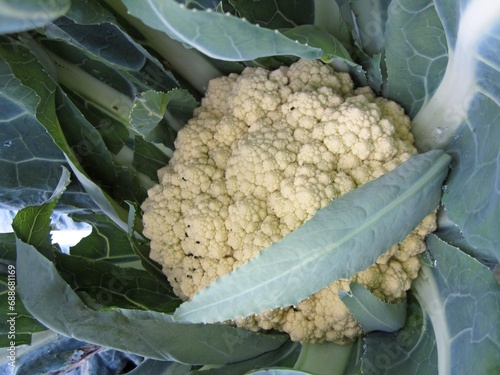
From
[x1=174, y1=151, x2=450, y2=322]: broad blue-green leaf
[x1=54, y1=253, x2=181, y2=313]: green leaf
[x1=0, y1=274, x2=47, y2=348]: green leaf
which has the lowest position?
[x1=0, y1=274, x2=47, y2=348]: green leaf

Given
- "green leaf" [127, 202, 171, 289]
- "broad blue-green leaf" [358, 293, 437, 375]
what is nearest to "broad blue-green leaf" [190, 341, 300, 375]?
"broad blue-green leaf" [358, 293, 437, 375]

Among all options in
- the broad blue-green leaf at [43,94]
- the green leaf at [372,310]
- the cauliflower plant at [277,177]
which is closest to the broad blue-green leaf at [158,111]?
the cauliflower plant at [277,177]

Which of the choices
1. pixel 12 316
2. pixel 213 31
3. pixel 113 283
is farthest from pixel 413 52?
pixel 12 316

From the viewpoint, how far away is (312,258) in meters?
0.92

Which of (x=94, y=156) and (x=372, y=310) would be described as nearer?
(x=372, y=310)

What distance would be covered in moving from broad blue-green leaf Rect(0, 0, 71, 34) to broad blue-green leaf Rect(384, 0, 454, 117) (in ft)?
2.12

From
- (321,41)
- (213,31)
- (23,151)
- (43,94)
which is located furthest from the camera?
(23,151)

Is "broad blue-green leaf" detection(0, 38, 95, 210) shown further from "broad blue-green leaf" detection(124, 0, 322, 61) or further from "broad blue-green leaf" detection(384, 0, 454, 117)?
"broad blue-green leaf" detection(384, 0, 454, 117)

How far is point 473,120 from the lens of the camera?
43.8 inches

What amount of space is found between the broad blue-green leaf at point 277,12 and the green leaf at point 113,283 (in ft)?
2.23

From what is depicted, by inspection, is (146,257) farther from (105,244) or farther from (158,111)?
(158,111)

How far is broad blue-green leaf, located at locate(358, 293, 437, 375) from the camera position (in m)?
1.14

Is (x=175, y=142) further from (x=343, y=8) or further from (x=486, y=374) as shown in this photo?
(x=486, y=374)

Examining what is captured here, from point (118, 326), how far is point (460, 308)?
68 cm
